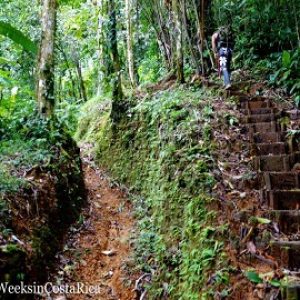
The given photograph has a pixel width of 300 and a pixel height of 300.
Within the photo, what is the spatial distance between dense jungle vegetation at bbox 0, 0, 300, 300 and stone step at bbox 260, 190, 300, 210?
Result: 27.1 inches

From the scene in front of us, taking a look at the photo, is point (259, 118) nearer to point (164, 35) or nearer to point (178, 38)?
point (178, 38)

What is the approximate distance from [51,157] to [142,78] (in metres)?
10.7

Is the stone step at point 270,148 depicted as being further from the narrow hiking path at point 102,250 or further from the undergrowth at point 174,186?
the narrow hiking path at point 102,250

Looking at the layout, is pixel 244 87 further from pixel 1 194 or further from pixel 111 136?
pixel 1 194

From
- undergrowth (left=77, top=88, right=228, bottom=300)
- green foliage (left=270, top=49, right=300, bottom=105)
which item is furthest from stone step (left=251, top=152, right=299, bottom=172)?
green foliage (left=270, top=49, right=300, bottom=105)

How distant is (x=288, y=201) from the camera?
4801 mm

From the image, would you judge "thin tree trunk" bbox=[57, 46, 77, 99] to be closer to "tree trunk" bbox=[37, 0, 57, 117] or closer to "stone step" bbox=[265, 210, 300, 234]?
"tree trunk" bbox=[37, 0, 57, 117]

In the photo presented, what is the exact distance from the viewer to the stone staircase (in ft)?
13.1

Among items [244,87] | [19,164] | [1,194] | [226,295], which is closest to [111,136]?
[244,87]

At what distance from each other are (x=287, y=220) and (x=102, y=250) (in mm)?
3205

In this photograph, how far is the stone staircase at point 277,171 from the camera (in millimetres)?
3992

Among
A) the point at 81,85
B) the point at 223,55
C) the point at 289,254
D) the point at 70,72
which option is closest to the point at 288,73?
the point at 223,55

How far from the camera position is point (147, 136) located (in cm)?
874

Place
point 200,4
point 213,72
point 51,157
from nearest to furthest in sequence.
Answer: point 51,157 → point 200,4 → point 213,72
